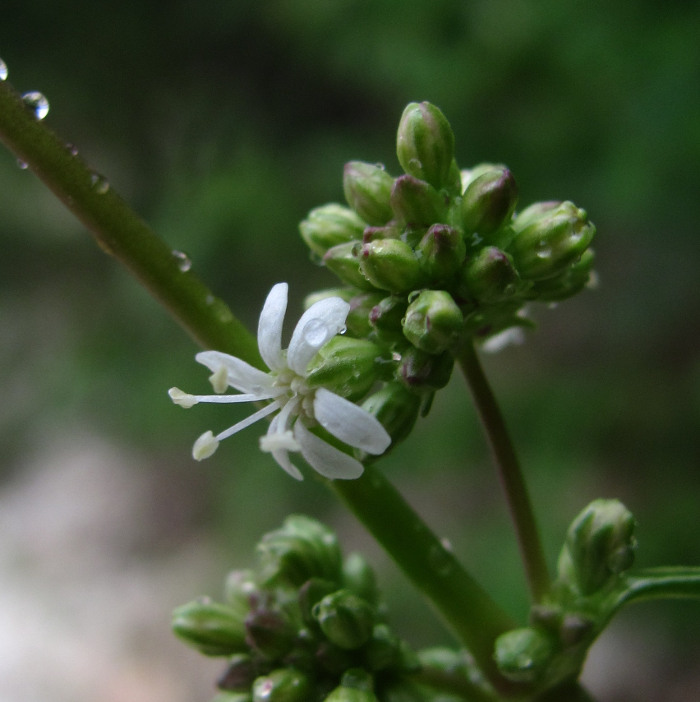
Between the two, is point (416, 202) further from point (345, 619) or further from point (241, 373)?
point (345, 619)

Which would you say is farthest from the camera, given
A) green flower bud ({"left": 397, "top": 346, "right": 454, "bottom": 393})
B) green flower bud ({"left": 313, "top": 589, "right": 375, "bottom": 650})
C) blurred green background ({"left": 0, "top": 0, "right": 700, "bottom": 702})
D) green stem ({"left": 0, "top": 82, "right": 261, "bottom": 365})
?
blurred green background ({"left": 0, "top": 0, "right": 700, "bottom": 702})

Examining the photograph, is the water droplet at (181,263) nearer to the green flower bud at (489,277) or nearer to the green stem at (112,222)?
the green stem at (112,222)

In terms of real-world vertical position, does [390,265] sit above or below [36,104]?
below

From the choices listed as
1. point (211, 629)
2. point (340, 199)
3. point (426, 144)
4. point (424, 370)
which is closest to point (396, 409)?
point (424, 370)

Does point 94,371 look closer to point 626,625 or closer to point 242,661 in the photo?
point 626,625

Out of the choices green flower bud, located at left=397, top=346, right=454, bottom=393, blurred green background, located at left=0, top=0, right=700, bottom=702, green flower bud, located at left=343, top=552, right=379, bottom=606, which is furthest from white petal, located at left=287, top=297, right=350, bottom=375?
blurred green background, located at left=0, top=0, right=700, bottom=702

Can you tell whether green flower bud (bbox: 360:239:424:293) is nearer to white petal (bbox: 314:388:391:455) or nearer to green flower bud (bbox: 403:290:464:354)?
green flower bud (bbox: 403:290:464:354)
